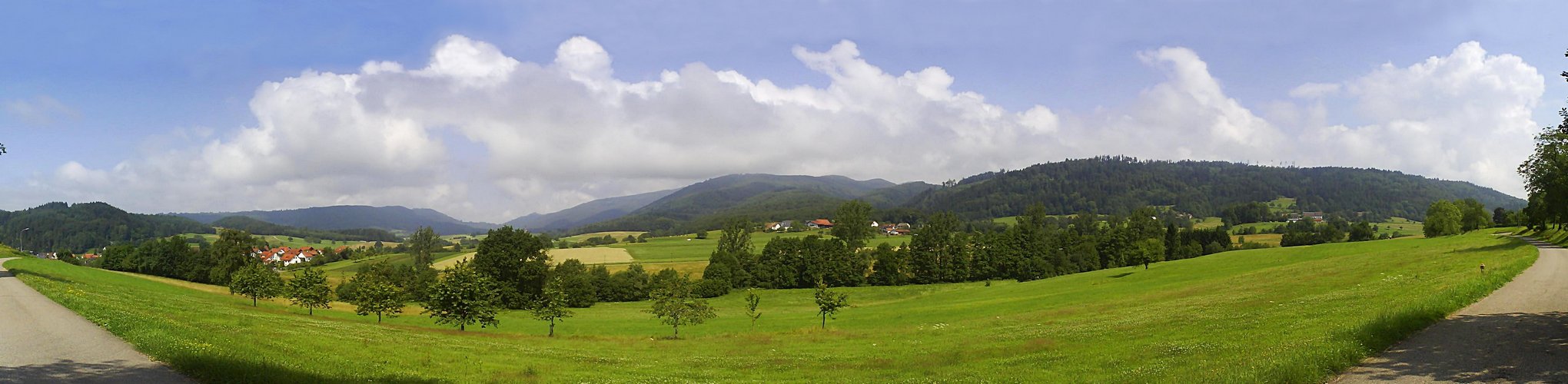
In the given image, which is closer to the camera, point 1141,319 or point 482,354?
point 482,354

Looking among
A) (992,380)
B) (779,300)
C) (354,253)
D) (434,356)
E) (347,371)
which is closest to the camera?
(347,371)

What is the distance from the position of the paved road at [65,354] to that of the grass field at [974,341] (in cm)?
52

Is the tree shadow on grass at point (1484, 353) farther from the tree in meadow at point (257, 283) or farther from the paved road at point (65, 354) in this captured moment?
the tree in meadow at point (257, 283)

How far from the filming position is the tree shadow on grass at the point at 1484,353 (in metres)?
13.1

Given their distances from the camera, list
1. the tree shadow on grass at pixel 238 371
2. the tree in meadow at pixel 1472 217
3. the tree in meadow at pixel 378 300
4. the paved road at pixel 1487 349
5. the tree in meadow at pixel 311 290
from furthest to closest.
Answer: the tree in meadow at pixel 1472 217 → the tree in meadow at pixel 311 290 → the tree in meadow at pixel 378 300 → the tree shadow on grass at pixel 238 371 → the paved road at pixel 1487 349

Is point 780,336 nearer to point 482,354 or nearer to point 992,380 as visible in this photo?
point 482,354

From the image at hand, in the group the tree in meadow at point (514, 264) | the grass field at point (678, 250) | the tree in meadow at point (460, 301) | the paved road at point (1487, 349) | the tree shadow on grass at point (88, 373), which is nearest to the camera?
the paved road at point (1487, 349)

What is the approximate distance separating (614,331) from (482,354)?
97.2 ft

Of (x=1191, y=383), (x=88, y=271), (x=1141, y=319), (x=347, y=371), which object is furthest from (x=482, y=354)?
(x=88, y=271)

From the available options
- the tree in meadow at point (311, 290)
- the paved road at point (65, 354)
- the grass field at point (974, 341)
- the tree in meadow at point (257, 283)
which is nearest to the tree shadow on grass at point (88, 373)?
the paved road at point (65, 354)

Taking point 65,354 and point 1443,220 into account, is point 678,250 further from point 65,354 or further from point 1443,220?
point 65,354

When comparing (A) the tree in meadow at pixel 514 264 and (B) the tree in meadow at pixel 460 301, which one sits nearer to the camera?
(B) the tree in meadow at pixel 460 301

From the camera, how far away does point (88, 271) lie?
255ft

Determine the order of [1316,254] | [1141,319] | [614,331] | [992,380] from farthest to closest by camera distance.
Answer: [1316,254] → [614,331] → [1141,319] → [992,380]
